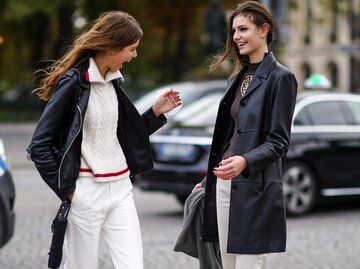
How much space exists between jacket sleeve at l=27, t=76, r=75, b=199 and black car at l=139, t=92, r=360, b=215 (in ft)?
20.1

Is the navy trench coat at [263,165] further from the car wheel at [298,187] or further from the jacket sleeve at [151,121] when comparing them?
the car wheel at [298,187]

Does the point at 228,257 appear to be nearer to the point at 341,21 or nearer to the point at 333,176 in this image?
the point at 333,176

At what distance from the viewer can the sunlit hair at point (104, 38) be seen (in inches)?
176

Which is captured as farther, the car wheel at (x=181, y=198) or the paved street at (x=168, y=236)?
the car wheel at (x=181, y=198)

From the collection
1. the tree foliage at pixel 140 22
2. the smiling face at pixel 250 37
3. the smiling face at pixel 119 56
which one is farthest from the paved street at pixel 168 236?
the tree foliage at pixel 140 22

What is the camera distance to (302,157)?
10898 millimetres

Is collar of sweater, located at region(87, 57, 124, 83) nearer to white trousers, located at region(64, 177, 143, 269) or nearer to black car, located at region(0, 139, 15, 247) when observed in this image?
white trousers, located at region(64, 177, 143, 269)

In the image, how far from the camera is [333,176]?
36.2 ft

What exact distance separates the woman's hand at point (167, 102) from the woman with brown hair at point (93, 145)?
0.79ft

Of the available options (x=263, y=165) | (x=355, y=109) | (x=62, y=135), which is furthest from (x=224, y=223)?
(x=355, y=109)

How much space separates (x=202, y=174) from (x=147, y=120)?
5.72 metres

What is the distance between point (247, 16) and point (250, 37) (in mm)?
103

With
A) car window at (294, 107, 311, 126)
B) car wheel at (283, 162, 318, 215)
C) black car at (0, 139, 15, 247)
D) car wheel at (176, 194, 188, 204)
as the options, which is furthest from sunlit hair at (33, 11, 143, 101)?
car wheel at (176, 194, 188, 204)

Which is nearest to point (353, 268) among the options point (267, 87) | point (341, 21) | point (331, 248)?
point (331, 248)
